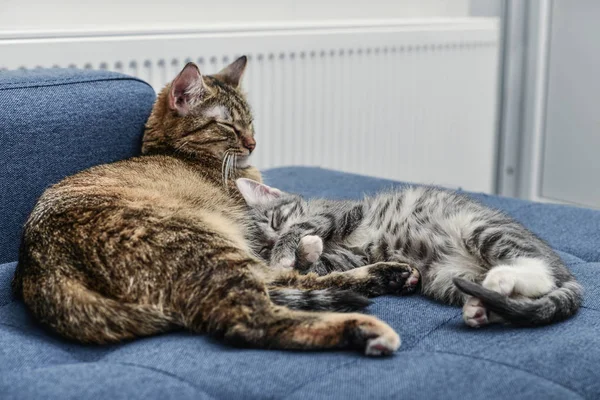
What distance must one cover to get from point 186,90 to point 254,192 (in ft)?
1.11

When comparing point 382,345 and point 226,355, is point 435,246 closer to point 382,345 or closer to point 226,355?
point 382,345

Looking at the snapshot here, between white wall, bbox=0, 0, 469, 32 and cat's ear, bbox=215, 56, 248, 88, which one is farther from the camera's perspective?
white wall, bbox=0, 0, 469, 32

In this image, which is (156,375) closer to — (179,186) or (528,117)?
(179,186)

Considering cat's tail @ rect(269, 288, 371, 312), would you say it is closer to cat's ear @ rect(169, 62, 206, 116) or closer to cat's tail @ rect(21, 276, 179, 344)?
cat's tail @ rect(21, 276, 179, 344)

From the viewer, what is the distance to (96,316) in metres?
1.52

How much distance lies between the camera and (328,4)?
12.2ft

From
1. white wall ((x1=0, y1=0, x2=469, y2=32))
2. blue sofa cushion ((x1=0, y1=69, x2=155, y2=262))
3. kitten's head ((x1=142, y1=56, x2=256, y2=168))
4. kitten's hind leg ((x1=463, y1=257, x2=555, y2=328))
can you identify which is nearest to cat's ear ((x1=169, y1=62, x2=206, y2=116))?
kitten's head ((x1=142, y1=56, x2=256, y2=168))

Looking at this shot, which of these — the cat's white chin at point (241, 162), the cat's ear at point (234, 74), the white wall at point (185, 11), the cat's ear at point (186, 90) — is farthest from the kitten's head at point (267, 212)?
the white wall at point (185, 11)

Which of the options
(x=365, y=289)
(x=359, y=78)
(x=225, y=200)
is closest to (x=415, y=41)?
(x=359, y=78)

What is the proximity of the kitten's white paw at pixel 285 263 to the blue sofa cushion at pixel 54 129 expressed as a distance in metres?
0.60

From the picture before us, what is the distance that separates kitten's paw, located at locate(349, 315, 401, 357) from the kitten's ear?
2.58 ft

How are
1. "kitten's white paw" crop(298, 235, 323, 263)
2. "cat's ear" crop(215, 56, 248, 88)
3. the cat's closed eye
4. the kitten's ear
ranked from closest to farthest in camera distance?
1. "kitten's white paw" crop(298, 235, 323, 263)
2. the cat's closed eye
3. the kitten's ear
4. "cat's ear" crop(215, 56, 248, 88)

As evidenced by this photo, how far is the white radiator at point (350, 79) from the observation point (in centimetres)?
273

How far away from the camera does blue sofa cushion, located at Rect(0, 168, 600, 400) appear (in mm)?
1318
